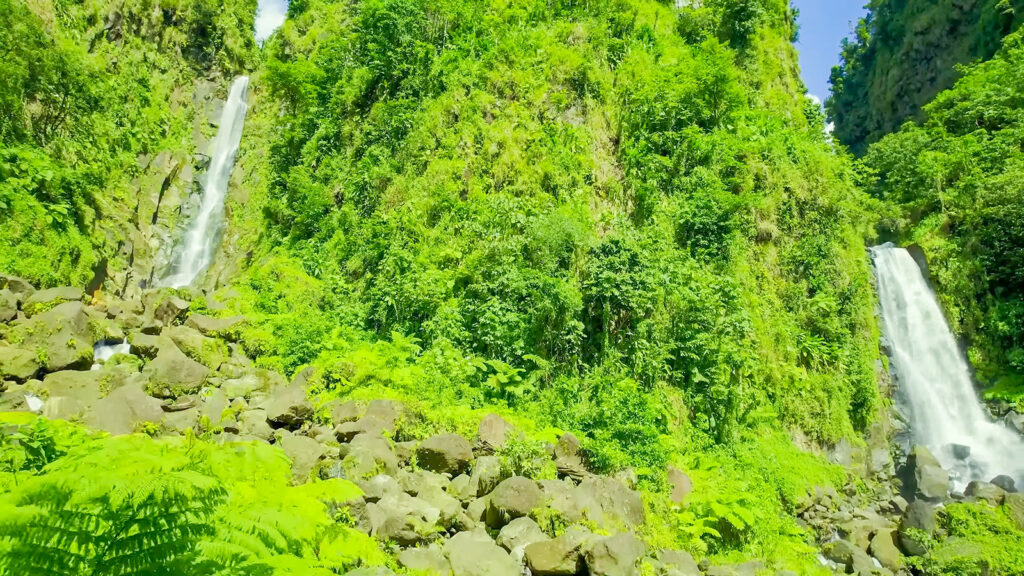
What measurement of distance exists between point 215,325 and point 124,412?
177 inches

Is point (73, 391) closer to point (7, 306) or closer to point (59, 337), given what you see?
point (59, 337)

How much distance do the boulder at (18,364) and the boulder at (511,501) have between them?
7.24 metres

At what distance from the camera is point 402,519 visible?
605 centimetres

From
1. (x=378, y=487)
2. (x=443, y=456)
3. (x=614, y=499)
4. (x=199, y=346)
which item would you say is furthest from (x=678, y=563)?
(x=199, y=346)

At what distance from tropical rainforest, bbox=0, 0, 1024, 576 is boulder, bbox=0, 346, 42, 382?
Answer: 62 mm

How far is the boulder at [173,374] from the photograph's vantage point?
903 cm

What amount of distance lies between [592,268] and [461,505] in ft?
20.1

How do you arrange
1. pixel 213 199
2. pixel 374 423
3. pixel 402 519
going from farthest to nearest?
pixel 213 199, pixel 374 423, pixel 402 519

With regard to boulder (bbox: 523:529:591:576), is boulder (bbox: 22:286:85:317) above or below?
above

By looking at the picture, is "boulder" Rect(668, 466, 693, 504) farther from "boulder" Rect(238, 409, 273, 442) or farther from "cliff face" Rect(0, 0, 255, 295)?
"cliff face" Rect(0, 0, 255, 295)

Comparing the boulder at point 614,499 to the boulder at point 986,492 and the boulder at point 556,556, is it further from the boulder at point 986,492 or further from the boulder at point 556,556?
the boulder at point 986,492

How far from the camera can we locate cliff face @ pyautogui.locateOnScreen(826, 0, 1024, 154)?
1195 inches

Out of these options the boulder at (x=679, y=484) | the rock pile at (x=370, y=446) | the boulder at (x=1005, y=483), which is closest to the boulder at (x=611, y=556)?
the rock pile at (x=370, y=446)

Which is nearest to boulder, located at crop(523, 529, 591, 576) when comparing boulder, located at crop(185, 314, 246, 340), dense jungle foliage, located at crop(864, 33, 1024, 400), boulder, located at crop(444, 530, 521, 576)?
boulder, located at crop(444, 530, 521, 576)
